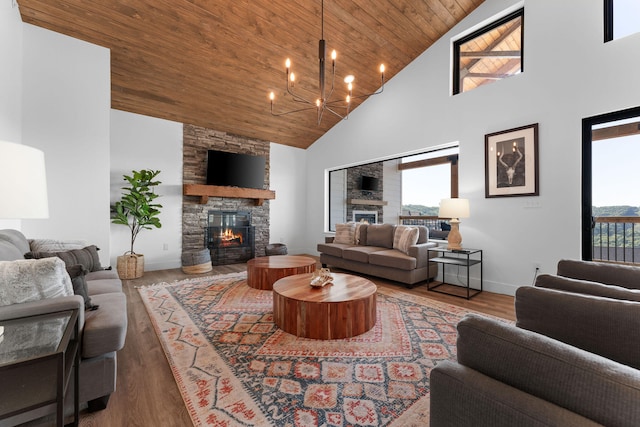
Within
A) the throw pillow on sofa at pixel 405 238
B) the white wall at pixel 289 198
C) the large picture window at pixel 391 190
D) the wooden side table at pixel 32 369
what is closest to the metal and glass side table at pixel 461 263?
the throw pillow on sofa at pixel 405 238

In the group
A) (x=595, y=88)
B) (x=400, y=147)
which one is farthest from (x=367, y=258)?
(x=595, y=88)

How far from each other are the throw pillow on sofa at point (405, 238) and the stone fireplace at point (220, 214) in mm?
3210

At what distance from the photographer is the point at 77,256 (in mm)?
2426

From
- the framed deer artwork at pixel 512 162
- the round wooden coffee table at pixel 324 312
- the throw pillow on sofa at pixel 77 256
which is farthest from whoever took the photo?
the framed deer artwork at pixel 512 162

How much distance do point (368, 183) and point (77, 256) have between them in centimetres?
588

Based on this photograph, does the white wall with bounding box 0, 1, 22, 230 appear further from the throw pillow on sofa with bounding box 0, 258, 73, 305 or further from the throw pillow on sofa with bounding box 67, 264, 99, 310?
the throw pillow on sofa with bounding box 0, 258, 73, 305

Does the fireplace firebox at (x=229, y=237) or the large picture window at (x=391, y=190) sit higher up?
the large picture window at (x=391, y=190)

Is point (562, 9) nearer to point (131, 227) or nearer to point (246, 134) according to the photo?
point (246, 134)

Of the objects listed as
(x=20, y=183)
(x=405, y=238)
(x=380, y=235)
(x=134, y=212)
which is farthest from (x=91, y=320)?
(x=380, y=235)

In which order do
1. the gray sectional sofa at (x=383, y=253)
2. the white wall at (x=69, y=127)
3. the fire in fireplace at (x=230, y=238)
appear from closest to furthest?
the white wall at (x=69, y=127)
the gray sectional sofa at (x=383, y=253)
the fire in fireplace at (x=230, y=238)

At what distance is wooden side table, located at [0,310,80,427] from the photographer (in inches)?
35.7

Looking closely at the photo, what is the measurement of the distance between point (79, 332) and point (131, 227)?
3867mm

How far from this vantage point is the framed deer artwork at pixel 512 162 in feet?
11.1

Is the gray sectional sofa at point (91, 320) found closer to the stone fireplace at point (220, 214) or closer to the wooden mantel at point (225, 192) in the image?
the wooden mantel at point (225, 192)
